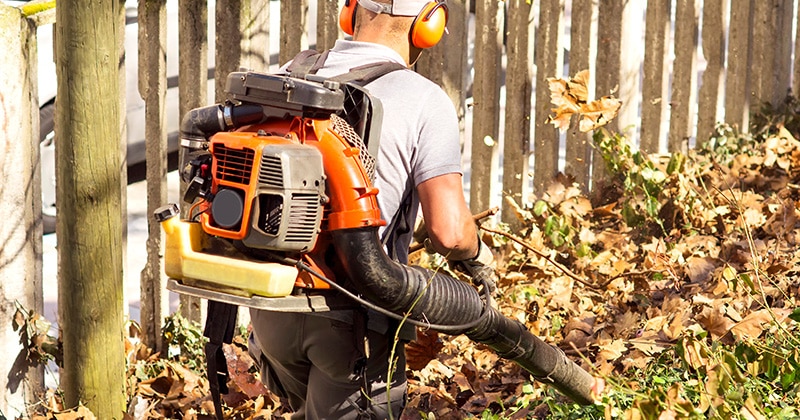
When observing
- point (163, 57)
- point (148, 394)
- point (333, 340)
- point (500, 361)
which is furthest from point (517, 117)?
point (333, 340)

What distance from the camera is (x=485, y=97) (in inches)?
199

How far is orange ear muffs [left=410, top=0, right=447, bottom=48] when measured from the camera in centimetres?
302

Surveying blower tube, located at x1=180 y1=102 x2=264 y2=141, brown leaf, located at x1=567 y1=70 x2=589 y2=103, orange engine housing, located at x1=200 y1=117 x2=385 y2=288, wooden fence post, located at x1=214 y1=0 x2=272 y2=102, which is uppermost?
wooden fence post, located at x1=214 y1=0 x2=272 y2=102

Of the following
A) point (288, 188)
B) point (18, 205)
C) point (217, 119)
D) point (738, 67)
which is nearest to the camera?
point (288, 188)

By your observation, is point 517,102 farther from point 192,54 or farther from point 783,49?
point 783,49

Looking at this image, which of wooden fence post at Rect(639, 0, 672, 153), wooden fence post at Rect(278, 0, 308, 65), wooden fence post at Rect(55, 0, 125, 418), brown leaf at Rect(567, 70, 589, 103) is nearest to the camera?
wooden fence post at Rect(55, 0, 125, 418)

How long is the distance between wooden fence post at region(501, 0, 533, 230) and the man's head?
7.05ft

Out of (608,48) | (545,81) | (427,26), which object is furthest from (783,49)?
(427,26)

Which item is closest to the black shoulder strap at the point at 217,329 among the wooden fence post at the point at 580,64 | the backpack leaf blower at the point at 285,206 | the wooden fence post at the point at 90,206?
the backpack leaf blower at the point at 285,206

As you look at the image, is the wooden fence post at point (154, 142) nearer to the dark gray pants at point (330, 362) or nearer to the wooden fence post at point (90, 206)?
the wooden fence post at point (90, 206)

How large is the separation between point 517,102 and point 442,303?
8.21ft

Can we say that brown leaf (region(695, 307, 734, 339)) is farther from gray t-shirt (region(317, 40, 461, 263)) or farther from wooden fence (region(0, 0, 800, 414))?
wooden fence (region(0, 0, 800, 414))

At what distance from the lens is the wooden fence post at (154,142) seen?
4.14m

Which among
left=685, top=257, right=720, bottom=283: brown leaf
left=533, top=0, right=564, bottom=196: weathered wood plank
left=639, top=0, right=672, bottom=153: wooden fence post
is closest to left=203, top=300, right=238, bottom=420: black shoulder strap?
left=685, top=257, right=720, bottom=283: brown leaf
